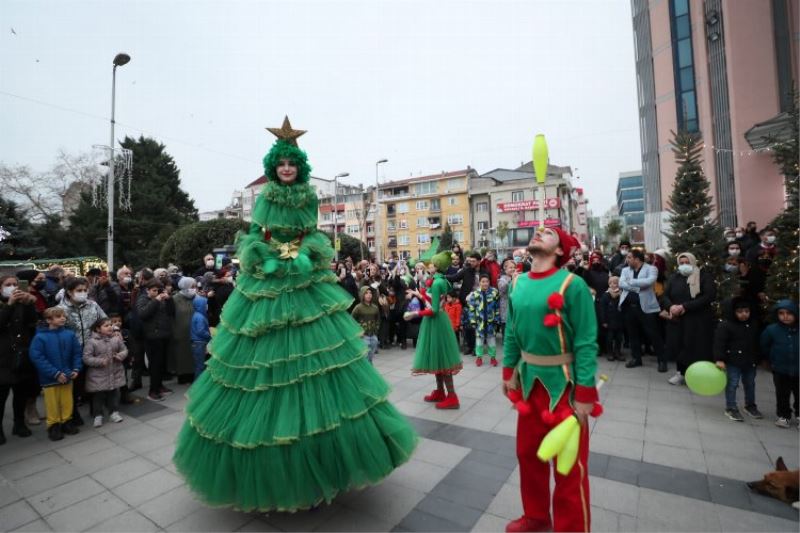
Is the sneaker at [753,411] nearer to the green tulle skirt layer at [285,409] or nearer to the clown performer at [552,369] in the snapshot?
the clown performer at [552,369]

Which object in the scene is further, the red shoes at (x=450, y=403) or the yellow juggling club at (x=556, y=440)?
the red shoes at (x=450, y=403)

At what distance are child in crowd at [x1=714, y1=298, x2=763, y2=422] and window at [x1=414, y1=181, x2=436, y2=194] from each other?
5420cm

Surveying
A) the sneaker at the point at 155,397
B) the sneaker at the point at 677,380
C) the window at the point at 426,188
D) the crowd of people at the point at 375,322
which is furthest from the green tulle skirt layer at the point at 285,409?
the window at the point at 426,188

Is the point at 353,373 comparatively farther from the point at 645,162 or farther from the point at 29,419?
the point at 645,162

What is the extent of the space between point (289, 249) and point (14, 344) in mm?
4299

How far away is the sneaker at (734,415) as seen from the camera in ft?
15.9

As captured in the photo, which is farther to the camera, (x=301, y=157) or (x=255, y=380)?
(x=301, y=157)

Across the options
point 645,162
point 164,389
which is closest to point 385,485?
point 164,389

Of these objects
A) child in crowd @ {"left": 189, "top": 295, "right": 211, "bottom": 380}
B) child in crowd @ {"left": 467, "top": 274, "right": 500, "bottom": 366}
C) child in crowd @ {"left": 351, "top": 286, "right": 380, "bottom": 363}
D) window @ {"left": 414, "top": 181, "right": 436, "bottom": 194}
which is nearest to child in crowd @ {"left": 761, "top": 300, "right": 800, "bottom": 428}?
child in crowd @ {"left": 467, "top": 274, "right": 500, "bottom": 366}

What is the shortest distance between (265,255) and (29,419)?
195 inches

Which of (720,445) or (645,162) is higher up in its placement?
(645,162)

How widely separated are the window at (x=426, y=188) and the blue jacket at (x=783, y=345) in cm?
5454

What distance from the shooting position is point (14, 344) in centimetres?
494

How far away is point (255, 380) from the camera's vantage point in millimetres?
2838
